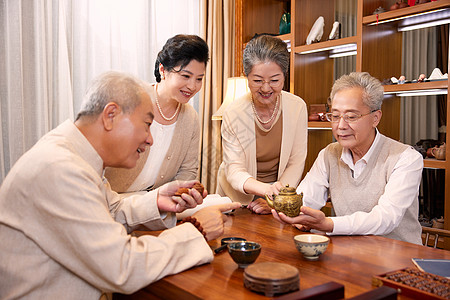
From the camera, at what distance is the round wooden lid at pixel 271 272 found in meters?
1.20

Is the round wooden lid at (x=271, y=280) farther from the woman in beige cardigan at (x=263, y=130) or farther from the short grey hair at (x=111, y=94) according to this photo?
the woman in beige cardigan at (x=263, y=130)

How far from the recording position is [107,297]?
147 cm

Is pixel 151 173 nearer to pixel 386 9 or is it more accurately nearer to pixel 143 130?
pixel 143 130

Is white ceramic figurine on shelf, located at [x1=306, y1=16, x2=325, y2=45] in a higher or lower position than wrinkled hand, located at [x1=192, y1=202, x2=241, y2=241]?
higher

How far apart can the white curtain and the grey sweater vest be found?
2261mm

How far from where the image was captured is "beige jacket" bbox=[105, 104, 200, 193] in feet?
7.61

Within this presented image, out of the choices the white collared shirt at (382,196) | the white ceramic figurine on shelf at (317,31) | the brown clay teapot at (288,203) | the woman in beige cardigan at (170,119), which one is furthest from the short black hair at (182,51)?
the white ceramic figurine on shelf at (317,31)

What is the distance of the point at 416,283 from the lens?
1.21 metres

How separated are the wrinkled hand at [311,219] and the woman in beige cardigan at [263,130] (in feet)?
2.55

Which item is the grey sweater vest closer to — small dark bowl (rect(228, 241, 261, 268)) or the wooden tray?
the wooden tray

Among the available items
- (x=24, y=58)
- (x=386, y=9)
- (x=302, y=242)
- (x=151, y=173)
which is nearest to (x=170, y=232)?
(x=302, y=242)

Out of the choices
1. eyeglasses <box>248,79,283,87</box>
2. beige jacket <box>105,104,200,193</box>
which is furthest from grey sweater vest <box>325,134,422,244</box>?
beige jacket <box>105,104,200,193</box>

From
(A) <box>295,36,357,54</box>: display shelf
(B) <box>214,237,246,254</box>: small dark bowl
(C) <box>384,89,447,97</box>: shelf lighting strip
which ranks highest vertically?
(A) <box>295,36,357,54</box>: display shelf

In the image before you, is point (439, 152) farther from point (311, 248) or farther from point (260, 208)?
point (311, 248)
